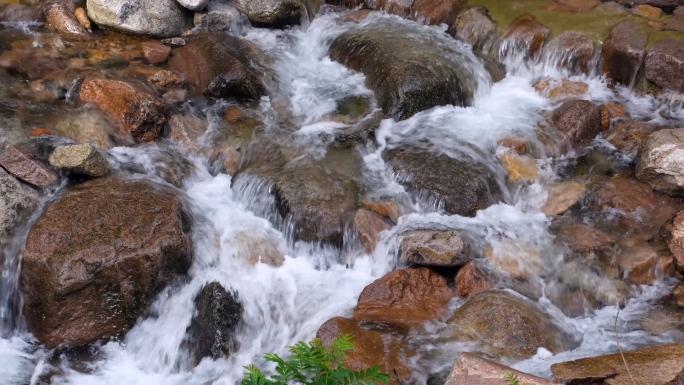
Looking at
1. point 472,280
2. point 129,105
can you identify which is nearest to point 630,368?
point 472,280

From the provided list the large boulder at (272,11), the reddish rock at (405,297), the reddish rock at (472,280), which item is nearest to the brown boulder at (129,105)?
the large boulder at (272,11)

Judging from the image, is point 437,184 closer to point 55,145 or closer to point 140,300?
point 140,300

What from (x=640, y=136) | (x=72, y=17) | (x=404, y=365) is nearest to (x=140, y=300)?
(x=404, y=365)

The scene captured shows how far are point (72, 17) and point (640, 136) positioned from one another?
7.66m

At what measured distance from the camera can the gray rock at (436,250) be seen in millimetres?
5504

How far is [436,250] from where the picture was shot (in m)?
5.51

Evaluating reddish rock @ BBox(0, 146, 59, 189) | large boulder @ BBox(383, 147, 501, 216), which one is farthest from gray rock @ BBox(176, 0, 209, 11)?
large boulder @ BBox(383, 147, 501, 216)

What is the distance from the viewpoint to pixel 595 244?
19.6 ft

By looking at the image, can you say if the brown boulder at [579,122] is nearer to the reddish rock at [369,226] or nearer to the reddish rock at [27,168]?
the reddish rock at [369,226]

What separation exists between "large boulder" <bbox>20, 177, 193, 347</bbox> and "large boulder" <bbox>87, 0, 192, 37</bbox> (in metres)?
3.62

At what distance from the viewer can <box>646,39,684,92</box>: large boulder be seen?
24.9ft

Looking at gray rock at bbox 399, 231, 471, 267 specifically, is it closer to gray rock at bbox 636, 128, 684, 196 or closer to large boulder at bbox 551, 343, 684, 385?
large boulder at bbox 551, 343, 684, 385

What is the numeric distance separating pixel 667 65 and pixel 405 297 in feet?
16.3

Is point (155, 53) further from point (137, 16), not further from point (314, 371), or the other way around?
point (314, 371)
